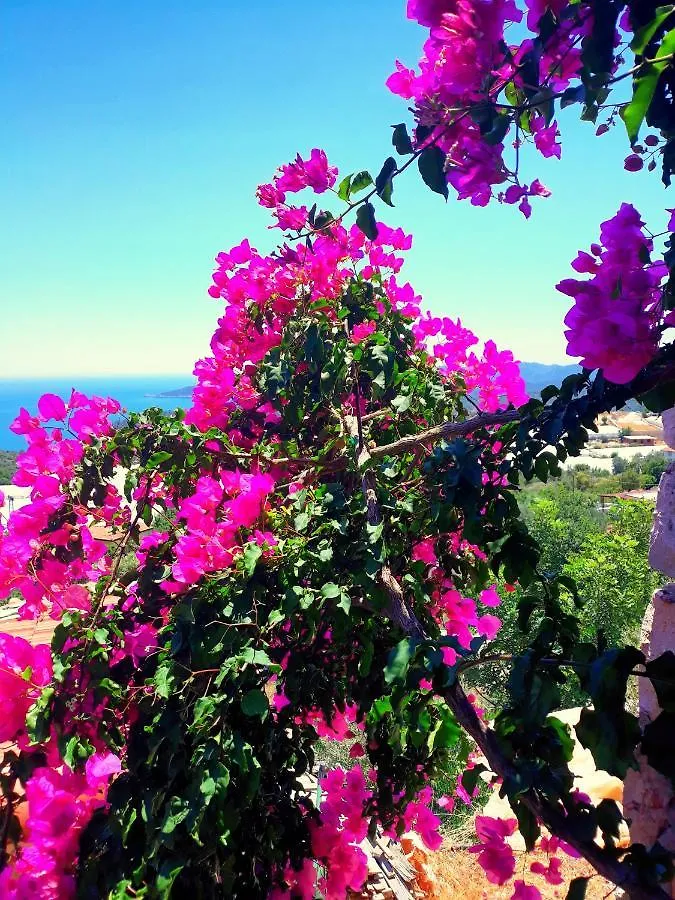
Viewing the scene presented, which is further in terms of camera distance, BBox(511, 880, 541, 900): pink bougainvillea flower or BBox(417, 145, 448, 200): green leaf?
BBox(511, 880, 541, 900): pink bougainvillea flower

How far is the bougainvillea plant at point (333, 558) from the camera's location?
0.79 metres

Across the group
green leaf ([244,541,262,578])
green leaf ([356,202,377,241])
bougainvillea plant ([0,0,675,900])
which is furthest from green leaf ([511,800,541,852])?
green leaf ([356,202,377,241])

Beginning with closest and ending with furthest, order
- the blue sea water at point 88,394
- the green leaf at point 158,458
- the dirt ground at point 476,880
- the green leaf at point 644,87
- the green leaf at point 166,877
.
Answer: the green leaf at point 644,87, the green leaf at point 166,877, the green leaf at point 158,458, the blue sea water at point 88,394, the dirt ground at point 476,880

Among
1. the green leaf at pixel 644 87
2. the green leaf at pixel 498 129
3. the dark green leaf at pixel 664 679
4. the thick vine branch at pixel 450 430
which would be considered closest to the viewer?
the green leaf at pixel 644 87

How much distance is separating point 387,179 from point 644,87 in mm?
342

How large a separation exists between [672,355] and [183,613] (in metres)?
1.09

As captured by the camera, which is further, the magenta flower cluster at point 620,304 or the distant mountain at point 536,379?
the distant mountain at point 536,379

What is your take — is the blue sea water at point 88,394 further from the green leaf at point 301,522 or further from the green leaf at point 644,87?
the green leaf at point 644,87

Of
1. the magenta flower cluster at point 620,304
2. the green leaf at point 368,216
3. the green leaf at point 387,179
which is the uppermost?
the green leaf at point 387,179

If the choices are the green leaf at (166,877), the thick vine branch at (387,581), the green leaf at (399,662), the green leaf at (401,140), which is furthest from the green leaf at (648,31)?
the green leaf at (166,877)

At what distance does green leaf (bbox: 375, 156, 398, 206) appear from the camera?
2.79 feet

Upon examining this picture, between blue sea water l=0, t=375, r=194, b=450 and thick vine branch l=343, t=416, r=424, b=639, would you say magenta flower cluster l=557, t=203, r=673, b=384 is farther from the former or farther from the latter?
blue sea water l=0, t=375, r=194, b=450

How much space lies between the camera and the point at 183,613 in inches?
51.4

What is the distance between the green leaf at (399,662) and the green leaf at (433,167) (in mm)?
736
